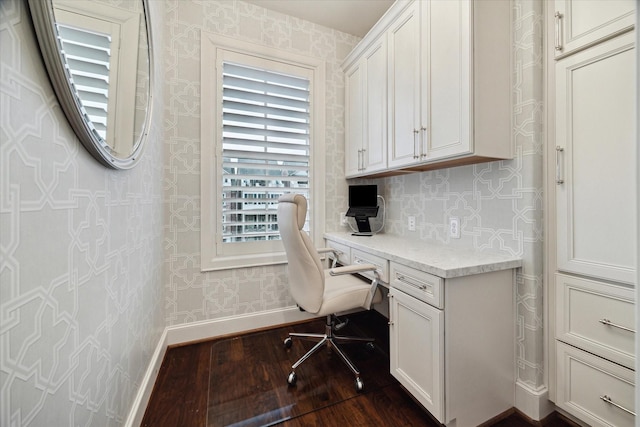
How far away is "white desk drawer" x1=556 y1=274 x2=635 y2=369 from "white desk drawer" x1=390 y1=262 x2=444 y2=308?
2.17 feet

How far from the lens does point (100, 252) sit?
83cm

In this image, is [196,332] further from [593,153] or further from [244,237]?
[593,153]

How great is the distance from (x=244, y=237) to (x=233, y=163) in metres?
0.66

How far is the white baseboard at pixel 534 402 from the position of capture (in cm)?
126

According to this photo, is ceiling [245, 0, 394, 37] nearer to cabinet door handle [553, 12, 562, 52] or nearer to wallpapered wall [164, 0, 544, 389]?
wallpapered wall [164, 0, 544, 389]

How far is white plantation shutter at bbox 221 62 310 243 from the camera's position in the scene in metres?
2.14

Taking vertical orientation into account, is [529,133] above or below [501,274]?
above

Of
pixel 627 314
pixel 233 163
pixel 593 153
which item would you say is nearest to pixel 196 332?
pixel 233 163

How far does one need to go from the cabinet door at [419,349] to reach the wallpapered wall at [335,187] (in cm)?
57

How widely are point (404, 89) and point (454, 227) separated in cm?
103

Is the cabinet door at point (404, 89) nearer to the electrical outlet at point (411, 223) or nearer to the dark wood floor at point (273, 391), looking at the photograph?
the electrical outlet at point (411, 223)

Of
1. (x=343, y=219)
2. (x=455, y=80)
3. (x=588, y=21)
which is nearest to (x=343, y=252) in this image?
(x=343, y=219)

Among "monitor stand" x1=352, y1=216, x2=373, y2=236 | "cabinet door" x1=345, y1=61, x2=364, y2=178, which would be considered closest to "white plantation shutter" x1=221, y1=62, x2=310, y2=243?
"cabinet door" x1=345, y1=61, x2=364, y2=178

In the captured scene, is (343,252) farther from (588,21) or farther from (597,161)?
(588,21)
